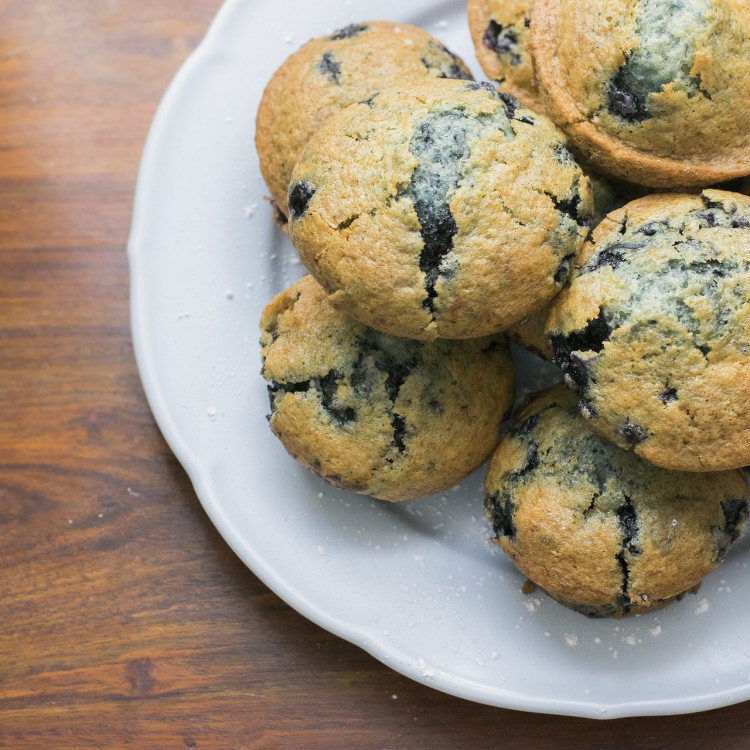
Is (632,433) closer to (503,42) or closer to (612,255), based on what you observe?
(612,255)

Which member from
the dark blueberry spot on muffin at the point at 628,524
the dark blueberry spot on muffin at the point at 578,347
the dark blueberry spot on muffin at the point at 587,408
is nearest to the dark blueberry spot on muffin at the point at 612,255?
the dark blueberry spot on muffin at the point at 578,347

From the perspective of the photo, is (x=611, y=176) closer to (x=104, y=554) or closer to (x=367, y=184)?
(x=367, y=184)

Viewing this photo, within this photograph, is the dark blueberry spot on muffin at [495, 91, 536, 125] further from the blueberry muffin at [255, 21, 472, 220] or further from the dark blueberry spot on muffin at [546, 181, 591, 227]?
the blueberry muffin at [255, 21, 472, 220]

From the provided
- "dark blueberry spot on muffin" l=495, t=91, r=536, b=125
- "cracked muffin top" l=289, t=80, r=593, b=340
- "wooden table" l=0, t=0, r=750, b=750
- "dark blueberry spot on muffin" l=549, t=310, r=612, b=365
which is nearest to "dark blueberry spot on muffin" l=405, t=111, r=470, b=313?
"cracked muffin top" l=289, t=80, r=593, b=340

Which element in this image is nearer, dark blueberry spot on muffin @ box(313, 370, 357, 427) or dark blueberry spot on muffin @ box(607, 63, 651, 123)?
dark blueberry spot on muffin @ box(607, 63, 651, 123)

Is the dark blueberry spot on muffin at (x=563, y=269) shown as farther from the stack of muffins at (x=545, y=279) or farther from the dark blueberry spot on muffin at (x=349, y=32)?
the dark blueberry spot on muffin at (x=349, y=32)

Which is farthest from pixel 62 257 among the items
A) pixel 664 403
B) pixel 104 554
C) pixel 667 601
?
pixel 667 601

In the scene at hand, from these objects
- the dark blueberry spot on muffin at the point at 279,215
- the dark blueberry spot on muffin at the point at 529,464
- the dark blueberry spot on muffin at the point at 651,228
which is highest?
the dark blueberry spot on muffin at the point at 651,228
